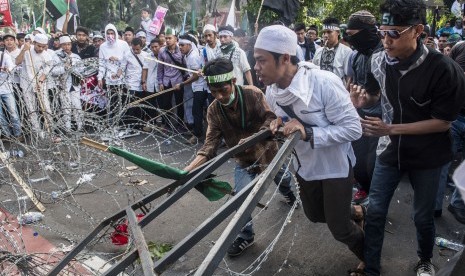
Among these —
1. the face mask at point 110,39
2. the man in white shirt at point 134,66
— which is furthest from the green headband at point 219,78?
the face mask at point 110,39

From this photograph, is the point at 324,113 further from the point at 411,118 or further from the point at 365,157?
the point at 365,157

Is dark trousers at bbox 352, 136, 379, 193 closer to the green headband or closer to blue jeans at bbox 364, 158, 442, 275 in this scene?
blue jeans at bbox 364, 158, 442, 275

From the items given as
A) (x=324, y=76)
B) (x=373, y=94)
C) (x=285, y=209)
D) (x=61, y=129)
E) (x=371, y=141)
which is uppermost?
(x=324, y=76)

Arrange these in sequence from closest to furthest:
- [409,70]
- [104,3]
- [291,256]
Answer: [409,70]
[291,256]
[104,3]

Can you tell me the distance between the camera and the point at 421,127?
2.73 meters

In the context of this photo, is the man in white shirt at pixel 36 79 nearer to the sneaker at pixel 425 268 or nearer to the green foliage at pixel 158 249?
the green foliage at pixel 158 249

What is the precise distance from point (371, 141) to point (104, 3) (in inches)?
1472

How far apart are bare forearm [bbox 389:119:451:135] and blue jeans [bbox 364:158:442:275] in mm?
310

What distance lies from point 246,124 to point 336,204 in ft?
3.34

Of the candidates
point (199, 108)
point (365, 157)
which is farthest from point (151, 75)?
point (365, 157)

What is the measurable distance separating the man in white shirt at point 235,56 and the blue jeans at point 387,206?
4064mm

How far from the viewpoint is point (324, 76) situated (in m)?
2.78

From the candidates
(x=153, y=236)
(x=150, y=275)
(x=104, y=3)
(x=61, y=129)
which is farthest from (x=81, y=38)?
(x=104, y=3)

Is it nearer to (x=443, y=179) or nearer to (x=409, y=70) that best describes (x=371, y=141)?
(x=443, y=179)
